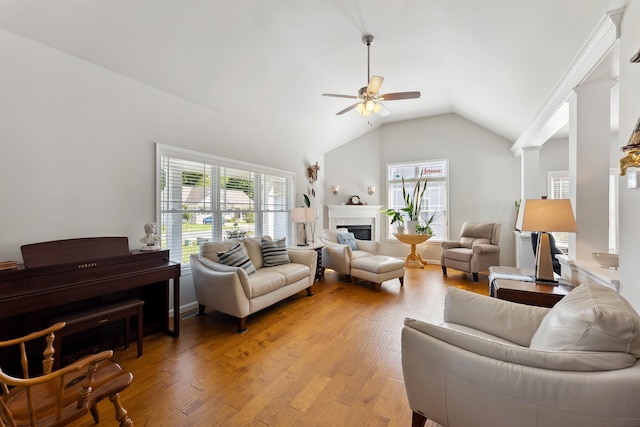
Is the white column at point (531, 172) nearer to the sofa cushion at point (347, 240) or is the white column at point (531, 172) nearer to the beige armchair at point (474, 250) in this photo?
the beige armchair at point (474, 250)

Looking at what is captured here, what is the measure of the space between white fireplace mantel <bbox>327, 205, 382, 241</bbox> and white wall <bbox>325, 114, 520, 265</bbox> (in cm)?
28

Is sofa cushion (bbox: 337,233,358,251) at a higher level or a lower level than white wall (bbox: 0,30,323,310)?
lower

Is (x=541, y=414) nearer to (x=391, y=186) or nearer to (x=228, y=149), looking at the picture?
(x=228, y=149)

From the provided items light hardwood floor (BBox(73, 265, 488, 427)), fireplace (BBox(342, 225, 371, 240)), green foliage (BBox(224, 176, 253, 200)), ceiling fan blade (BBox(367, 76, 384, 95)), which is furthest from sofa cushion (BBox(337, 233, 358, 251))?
ceiling fan blade (BBox(367, 76, 384, 95))

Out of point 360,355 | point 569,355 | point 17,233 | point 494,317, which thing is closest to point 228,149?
point 17,233

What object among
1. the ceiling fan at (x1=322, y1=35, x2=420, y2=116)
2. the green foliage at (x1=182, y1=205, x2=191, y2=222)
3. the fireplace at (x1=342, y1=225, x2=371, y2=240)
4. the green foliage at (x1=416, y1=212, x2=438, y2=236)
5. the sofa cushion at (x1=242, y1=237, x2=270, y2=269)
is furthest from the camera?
the fireplace at (x1=342, y1=225, x2=371, y2=240)

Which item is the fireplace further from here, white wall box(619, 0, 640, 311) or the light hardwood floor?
white wall box(619, 0, 640, 311)

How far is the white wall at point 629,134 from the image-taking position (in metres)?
1.55

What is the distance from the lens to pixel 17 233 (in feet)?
6.95

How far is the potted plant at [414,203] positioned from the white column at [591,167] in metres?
3.48

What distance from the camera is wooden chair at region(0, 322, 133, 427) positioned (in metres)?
1.01

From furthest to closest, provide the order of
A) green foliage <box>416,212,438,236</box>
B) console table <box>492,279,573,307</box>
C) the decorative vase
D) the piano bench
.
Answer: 1. the decorative vase
2. green foliage <box>416,212,438,236</box>
3. console table <box>492,279,573,307</box>
4. the piano bench

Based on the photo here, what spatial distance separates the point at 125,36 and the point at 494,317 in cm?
369

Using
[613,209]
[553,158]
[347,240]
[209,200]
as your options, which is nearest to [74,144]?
[209,200]
